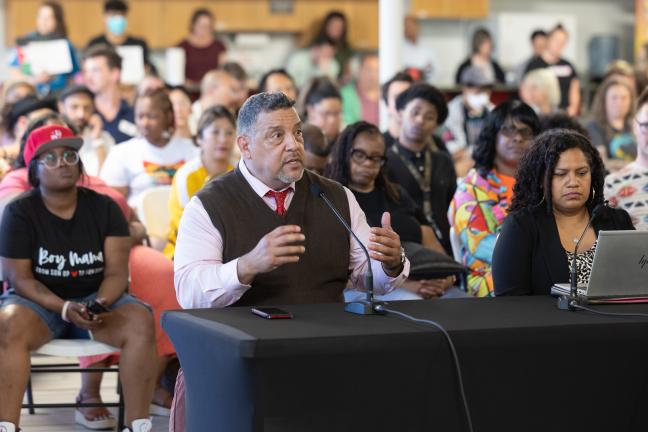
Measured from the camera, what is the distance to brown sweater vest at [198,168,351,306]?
3.08 m

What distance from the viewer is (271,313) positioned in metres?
→ 2.68

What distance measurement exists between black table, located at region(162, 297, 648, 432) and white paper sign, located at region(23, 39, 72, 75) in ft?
15.7

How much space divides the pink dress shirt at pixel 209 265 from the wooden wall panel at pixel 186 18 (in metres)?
8.26

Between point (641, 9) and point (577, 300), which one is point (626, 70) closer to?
point (641, 9)

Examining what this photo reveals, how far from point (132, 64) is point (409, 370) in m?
5.81

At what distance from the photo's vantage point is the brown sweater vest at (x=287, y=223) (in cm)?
308

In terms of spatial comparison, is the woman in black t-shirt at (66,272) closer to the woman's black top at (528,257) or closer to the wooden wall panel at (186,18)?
the woman's black top at (528,257)

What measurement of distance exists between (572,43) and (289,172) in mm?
10213

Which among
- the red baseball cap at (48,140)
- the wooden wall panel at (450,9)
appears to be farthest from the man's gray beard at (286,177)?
the wooden wall panel at (450,9)

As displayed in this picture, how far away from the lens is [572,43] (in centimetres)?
1273

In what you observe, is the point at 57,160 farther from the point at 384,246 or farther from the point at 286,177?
the point at 384,246

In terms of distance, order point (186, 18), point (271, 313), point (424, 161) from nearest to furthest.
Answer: point (271, 313)
point (424, 161)
point (186, 18)

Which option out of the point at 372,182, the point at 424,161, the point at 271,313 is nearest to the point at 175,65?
the point at 424,161

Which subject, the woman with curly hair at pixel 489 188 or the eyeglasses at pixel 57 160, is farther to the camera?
the woman with curly hair at pixel 489 188
